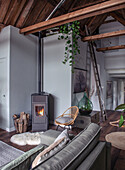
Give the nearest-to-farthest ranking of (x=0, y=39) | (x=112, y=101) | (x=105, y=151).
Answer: (x=105, y=151), (x=0, y=39), (x=112, y=101)

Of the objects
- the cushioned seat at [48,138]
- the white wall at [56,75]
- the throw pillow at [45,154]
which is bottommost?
the cushioned seat at [48,138]

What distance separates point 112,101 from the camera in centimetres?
949

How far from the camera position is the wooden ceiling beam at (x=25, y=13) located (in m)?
3.65

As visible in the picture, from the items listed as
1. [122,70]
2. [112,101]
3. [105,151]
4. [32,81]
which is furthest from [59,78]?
[112,101]

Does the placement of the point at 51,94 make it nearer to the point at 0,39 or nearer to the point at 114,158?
the point at 0,39

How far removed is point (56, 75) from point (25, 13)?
207 cm

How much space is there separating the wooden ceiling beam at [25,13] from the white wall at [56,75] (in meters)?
1.02

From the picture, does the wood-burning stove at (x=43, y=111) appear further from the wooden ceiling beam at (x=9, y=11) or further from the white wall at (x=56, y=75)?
the wooden ceiling beam at (x=9, y=11)

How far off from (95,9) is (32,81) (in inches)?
115

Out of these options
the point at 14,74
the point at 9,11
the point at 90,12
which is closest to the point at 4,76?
the point at 14,74

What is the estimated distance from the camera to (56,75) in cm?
445

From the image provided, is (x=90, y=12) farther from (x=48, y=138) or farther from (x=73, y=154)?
(x=73, y=154)

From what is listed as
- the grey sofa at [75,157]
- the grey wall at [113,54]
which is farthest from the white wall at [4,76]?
the grey wall at [113,54]

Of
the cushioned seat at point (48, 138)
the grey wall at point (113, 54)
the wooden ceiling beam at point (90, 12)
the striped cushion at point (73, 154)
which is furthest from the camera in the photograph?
the grey wall at point (113, 54)
